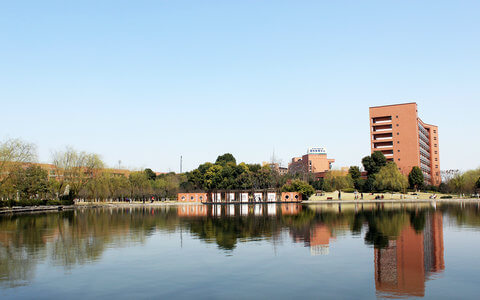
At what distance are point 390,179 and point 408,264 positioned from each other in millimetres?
90838

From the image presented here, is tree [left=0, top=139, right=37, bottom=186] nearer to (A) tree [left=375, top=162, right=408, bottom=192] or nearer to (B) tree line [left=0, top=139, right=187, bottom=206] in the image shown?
(B) tree line [left=0, top=139, right=187, bottom=206]

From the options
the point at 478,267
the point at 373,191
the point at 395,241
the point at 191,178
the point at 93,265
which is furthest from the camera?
the point at 191,178

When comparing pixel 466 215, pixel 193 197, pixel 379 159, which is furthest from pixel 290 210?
pixel 379 159

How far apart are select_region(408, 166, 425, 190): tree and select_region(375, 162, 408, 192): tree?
6782 millimetres

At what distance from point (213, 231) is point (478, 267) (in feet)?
65.8

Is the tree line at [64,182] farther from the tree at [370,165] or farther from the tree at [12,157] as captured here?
the tree at [370,165]

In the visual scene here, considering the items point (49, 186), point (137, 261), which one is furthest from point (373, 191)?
point (137, 261)

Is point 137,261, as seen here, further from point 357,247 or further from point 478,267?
point 478,267

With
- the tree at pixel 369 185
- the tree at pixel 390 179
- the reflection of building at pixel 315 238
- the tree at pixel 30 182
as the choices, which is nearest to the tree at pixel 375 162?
the tree at pixel 369 185

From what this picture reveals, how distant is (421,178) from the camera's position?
365 ft

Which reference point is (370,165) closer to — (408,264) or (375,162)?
(375,162)

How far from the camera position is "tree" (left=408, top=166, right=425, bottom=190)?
111 m

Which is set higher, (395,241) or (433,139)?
(433,139)

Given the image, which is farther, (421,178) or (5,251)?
(421,178)
